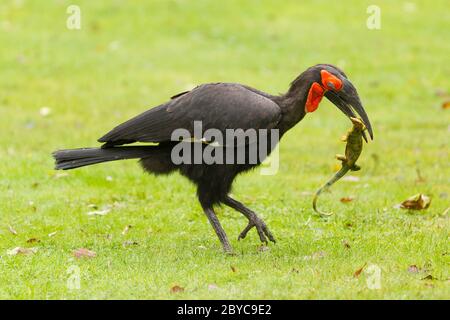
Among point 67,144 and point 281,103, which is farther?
point 67,144

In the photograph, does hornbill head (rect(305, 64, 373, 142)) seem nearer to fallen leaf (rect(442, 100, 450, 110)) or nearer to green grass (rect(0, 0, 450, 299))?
green grass (rect(0, 0, 450, 299))

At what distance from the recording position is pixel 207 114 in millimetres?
6480

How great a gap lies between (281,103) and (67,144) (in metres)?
4.95

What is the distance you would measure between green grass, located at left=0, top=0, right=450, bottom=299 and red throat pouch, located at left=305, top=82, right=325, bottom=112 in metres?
1.16

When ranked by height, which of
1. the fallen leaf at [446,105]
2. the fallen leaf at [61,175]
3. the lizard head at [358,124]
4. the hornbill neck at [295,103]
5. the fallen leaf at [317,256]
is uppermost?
the hornbill neck at [295,103]

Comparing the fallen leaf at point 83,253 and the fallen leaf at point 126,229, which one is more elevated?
the fallen leaf at point 83,253

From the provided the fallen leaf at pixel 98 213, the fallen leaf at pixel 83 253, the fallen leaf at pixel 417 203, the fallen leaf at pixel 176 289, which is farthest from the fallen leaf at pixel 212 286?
the fallen leaf at pixel 417 203

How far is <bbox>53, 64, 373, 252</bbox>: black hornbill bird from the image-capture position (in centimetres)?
639

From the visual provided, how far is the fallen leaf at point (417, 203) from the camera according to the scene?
775 centimetres

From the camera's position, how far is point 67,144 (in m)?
10.8

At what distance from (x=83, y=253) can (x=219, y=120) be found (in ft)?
5.03

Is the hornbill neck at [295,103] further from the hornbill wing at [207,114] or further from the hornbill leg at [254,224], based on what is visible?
the hornbill leg at [254,224]
